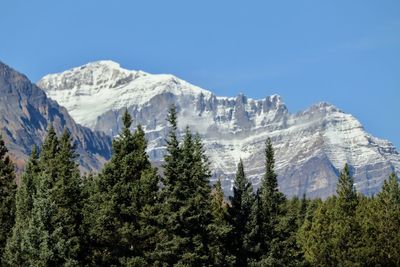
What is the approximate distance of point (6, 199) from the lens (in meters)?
78.9

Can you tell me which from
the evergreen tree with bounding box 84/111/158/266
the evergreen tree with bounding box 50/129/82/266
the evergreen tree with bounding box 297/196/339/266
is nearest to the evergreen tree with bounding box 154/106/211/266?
the evergreen tree with bounding box 84/111/158/266

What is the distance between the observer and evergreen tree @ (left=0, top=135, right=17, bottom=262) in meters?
76.9

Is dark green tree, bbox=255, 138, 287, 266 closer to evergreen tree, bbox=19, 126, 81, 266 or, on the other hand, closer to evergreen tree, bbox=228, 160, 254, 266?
evergreen tree, bbox=228, 160, 254, 266

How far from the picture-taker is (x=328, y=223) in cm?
10338

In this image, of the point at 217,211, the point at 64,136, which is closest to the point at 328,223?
the point at 217,211

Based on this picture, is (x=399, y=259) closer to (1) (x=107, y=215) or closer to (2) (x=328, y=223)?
(2) (x=328, y=223)

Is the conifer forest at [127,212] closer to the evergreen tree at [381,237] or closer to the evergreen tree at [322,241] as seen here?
the evergreen tree at [322,241]

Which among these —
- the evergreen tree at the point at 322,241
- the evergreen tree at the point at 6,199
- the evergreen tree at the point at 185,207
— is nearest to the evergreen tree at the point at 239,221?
the evergreen tree at the point at 185,207

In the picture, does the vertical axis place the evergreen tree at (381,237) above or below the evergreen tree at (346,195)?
below

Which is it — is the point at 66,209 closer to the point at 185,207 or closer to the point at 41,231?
the point at 41,231

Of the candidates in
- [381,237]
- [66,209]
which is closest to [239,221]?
[381,237]

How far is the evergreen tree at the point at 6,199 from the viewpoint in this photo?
7688 cm

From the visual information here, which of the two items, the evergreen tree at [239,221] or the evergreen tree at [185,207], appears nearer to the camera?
the evergreen tree at [185,207]

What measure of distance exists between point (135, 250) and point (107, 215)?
330 centimetres
